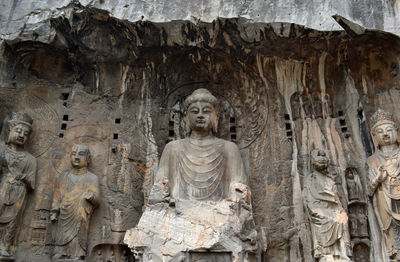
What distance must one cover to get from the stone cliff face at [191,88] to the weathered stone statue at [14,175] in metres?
0.24

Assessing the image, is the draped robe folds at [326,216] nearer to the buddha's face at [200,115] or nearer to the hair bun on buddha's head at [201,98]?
the buddha's face at [200,115]

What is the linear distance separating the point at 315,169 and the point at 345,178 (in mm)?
505

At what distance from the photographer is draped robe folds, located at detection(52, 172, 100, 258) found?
643 cm

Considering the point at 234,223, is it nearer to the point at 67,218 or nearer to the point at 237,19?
the point at 67,218

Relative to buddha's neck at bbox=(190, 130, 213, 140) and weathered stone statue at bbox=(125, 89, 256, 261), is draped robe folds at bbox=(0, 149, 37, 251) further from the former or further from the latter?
buddha's neck at bbox=(190, 130, 213, 140)

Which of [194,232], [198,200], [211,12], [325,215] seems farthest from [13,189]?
[325,215]

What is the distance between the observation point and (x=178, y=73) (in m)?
8.09

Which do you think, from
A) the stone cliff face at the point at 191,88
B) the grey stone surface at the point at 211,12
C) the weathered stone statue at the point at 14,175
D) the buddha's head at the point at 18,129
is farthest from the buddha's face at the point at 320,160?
the buddha's head at the point at 18,129

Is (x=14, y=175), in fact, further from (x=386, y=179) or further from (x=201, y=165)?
(x=386, y=179)

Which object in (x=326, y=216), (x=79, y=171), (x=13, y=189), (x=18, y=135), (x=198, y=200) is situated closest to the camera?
(x=198, y=200)

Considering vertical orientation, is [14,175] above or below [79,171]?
below

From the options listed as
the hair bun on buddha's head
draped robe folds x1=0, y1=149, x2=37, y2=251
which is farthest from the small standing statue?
the hair bun on buddha's head

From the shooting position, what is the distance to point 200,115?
275 inches

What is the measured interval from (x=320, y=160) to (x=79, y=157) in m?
3.52
